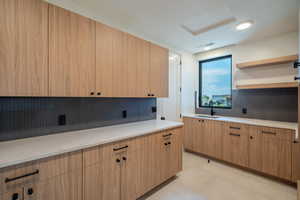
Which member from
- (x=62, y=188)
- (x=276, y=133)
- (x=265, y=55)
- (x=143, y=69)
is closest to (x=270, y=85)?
(x=265, y=55)

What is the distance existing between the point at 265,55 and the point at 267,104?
1.04 metres

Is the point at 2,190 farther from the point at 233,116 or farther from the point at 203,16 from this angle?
the point at 233,116

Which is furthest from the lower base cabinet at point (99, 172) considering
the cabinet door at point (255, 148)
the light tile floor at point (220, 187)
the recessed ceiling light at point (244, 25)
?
the recessed ceiling light at point (244, 25)

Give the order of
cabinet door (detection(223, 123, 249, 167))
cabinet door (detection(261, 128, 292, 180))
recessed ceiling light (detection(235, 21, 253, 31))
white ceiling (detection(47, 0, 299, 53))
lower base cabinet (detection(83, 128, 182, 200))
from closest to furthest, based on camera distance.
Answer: lower base cabinet (detection(83, 128, 182, 200)) < white ceiling (detection(47, 0, 299, 53)) < cabinet door (detection(261, 128, 292, 180)) < recessed ceiling light (detection(235, 21, 253, 31)) < cabinet door (detection(223, 123, 249, 167))

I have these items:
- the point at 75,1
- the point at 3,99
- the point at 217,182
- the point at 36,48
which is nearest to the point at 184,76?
the point at 217,182

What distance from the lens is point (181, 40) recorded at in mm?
3037

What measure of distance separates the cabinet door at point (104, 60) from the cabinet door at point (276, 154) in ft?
8.91

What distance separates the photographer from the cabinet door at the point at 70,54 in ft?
4.51

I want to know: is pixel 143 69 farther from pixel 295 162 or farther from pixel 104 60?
pixel 295 162

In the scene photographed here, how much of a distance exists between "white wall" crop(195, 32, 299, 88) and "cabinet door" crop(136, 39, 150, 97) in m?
2.28

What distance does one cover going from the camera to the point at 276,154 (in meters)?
2.22

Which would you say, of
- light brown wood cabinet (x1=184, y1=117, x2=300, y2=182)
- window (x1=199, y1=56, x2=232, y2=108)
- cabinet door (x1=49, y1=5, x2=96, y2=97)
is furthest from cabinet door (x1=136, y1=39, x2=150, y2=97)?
window (x1=199, y1=56, x2=232, y2=108)

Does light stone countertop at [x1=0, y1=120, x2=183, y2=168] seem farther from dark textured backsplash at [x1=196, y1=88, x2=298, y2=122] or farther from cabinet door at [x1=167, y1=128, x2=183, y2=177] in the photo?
dark textured backsplash at [x1=196, y1=88, x2=298, y2=122]

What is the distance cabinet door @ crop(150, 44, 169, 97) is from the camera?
2.37m
